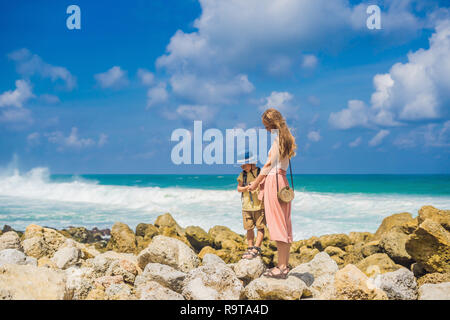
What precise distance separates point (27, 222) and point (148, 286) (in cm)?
1493

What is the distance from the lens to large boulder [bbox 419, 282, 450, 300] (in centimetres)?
407

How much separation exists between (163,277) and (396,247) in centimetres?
428

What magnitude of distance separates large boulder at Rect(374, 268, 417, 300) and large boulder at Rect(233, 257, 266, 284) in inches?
61.6

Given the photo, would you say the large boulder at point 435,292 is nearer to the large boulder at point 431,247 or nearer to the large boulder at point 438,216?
the large boulder at point 431,247

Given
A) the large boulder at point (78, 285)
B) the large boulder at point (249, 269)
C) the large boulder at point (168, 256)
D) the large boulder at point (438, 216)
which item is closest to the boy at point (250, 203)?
the large boulder at point (249, 269)

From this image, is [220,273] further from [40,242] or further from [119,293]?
[40,242]

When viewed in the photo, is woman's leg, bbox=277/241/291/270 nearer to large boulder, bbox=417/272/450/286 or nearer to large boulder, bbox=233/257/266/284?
large boulder, bbox=233/257/266/284

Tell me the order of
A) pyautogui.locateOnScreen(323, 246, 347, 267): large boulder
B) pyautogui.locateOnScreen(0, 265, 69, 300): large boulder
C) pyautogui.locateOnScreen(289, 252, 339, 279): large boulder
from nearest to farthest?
1. pyautogui.locateOnScreen(0, 265, 69, 300): large boulder
2. pyautogui.locateOnScreen(289, 252, 339, 279): large boulder
3. pyautogui.locateOnScreen(323, 246, 347, 267): large boulder

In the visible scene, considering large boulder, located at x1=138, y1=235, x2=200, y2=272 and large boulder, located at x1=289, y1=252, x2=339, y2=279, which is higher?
large boulder, located at x1=138, y1=235, x2=200, y2=272

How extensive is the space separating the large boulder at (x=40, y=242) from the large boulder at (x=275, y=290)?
469cm

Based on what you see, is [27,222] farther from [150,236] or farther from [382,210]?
[382,210]

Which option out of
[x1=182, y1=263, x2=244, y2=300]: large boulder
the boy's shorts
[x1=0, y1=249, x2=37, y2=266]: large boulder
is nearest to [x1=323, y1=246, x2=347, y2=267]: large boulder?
the boy's shorts

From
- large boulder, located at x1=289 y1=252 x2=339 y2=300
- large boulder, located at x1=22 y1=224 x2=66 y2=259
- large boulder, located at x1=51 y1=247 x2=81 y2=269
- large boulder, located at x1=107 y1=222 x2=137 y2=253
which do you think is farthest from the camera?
large boulder, located at x1=107 y1=222 x2=137 y2=253
